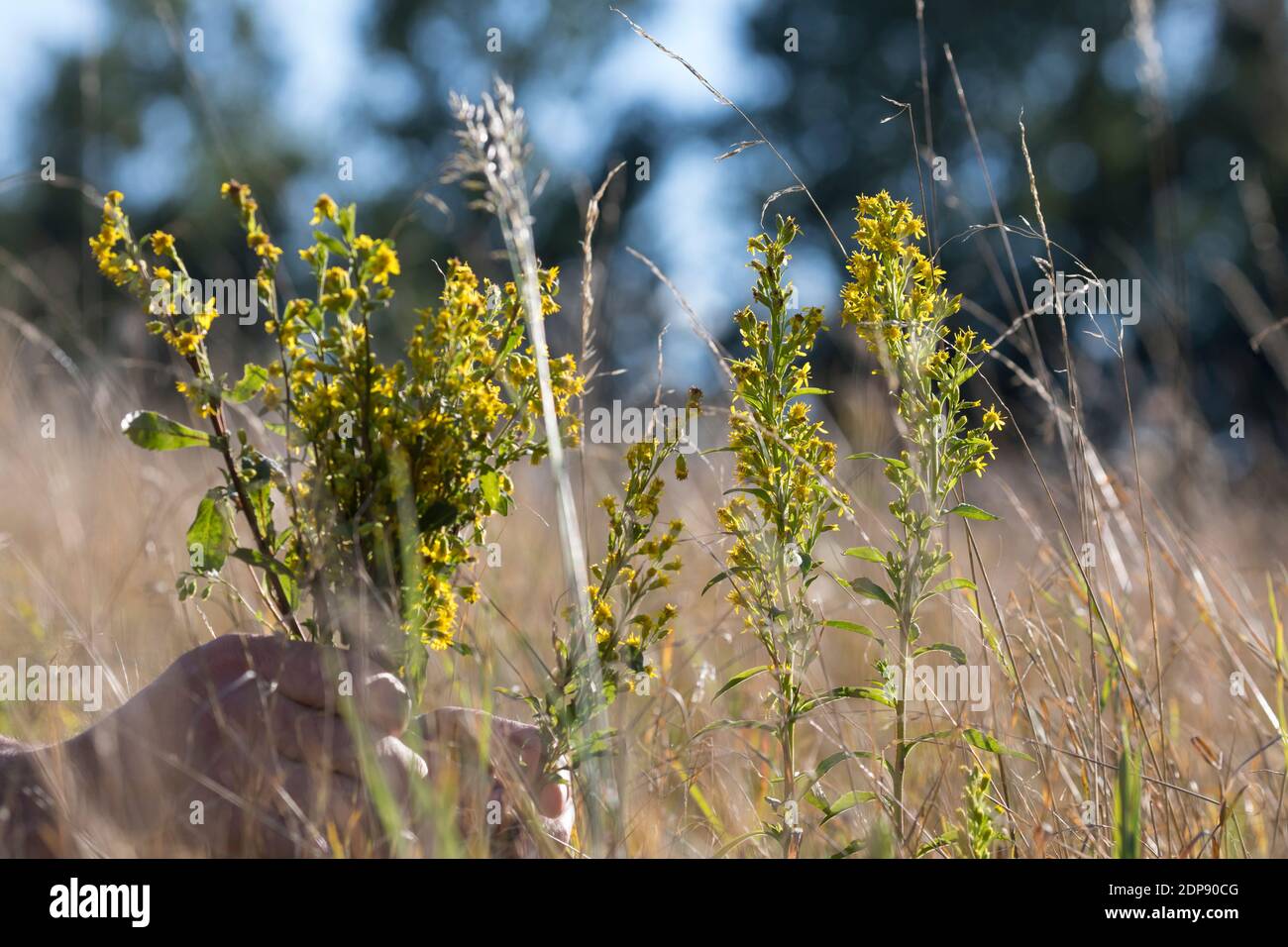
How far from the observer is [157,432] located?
137 cm

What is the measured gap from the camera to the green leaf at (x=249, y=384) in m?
1.39

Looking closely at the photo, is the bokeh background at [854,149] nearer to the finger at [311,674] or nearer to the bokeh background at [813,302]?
the bokeh background at [813,302]

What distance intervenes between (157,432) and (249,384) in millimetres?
123

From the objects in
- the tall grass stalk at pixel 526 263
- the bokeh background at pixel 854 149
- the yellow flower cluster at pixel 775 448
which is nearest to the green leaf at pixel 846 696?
the yellow flower cluster at pixel 775 448

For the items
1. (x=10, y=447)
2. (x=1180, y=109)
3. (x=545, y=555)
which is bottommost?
(x=545, y=555)

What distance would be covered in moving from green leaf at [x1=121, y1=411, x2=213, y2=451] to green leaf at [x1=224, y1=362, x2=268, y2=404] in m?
0.06

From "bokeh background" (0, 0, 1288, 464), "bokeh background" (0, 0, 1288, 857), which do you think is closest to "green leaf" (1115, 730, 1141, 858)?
"bokeh background" (0, 0, 1288, 857)

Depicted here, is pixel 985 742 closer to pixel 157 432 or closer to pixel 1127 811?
pixel 1127 811

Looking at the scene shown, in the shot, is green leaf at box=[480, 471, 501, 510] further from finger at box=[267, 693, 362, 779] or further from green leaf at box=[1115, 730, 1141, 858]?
green leaf at box=[1115, 730, 1141, 858]

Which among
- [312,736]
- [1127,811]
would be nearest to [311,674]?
[312,736]

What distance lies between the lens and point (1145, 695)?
1.66m
